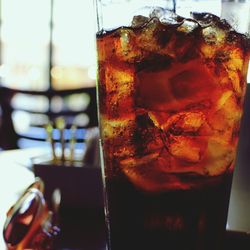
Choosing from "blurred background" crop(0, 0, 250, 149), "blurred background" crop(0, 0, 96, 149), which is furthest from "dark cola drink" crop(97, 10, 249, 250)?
"blurred background" crop(0, 0, 96, 149)

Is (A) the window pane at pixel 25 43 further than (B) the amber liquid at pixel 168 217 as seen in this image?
Yes

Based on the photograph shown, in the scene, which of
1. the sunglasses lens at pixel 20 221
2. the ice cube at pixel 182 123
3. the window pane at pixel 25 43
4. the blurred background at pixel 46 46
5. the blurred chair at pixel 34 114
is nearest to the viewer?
the ice cube at pixel 182 123

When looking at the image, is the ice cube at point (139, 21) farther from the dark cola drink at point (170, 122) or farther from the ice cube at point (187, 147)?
the ice cube at point (187, 147)

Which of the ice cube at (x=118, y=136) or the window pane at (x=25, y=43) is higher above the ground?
the window pane at (x=25, y=43)

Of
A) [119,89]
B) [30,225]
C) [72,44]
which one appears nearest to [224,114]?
[119,89]

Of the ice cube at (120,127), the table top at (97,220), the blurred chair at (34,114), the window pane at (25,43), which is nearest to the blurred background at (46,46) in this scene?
the window pane at (25,43)

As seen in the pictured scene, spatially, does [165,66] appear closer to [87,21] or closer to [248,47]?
[248,47]

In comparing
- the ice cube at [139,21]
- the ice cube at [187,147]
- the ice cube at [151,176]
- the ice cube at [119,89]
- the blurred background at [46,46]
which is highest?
the blurred background at [46,46]
